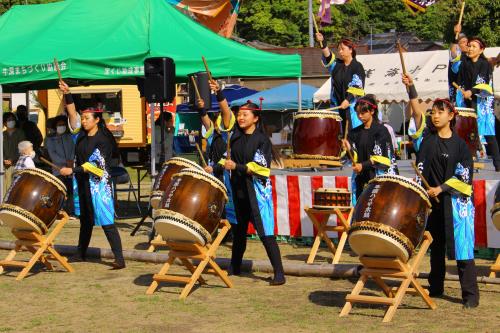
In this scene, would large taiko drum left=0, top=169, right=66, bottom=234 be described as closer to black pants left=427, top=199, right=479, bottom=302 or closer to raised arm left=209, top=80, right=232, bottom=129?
raised arm left=209, top=80, right=232, bottom=129

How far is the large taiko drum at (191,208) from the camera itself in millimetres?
8430

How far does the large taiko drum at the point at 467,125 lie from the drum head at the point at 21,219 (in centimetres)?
478

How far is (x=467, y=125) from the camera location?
37.0 ft

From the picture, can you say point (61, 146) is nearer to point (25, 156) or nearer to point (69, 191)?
point (69, 191)

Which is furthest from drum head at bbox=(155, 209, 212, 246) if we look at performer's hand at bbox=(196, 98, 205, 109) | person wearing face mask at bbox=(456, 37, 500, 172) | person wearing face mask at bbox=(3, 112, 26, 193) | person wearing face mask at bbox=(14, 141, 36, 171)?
person wearing face mask at bbox=(3, 112, 26, 193)

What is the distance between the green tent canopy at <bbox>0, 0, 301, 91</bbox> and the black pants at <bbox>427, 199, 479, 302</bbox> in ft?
20.1

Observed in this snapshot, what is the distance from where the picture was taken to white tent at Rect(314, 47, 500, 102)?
22.8 m

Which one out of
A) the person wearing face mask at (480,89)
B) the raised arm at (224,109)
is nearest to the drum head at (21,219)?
the raised arm at (224,109)

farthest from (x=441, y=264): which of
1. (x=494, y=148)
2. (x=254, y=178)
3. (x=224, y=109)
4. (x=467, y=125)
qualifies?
(x=494, y=148)

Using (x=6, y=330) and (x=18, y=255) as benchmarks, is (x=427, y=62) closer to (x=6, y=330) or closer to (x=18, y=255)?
(x=18, y=255)

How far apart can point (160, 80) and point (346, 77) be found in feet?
7.77

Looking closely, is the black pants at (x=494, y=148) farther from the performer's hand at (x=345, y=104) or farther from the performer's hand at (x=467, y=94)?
the performer's hand at (x=345, y=104)

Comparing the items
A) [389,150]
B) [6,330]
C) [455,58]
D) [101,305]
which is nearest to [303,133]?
[455,58]

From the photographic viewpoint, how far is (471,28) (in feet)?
115
